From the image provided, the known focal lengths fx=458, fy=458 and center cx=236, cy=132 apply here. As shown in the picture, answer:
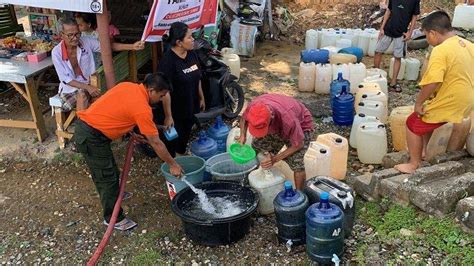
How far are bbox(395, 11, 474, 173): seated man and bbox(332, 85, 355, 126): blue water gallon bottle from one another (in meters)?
1.74

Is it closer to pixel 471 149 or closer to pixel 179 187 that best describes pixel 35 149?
pixel 179 187

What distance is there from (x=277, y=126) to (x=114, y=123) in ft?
4.96

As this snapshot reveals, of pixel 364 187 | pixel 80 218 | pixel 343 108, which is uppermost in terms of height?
pixel 343 108

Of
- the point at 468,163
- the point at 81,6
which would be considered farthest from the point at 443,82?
the point at 81,6

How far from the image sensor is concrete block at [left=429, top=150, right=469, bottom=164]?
4863 millimetres

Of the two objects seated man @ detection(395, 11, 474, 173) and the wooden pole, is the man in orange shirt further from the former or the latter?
seated man @ detection(395, 11, 474, 173)

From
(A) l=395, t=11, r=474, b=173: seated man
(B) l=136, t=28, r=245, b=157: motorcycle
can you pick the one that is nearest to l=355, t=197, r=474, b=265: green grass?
(A) l=395, t=11, r=474, b=173: seated man

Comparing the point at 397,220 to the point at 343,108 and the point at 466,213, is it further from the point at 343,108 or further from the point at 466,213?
the point at 343,108

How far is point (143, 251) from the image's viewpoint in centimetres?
429

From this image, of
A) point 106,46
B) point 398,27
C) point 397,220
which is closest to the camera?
point 397,220

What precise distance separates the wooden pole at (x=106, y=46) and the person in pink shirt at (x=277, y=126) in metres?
1.96

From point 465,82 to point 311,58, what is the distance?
4124mm

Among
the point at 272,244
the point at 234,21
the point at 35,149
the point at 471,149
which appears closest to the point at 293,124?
the point at 272,244

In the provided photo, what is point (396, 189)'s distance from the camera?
444cm
